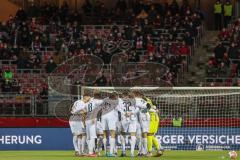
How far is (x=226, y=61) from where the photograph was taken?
37969 millimetres

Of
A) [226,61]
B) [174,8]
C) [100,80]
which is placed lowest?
[100,80]

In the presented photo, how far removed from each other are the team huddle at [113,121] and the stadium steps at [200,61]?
33.6ft

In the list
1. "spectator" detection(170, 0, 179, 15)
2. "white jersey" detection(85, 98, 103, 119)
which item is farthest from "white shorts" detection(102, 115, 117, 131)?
"spectator" detection(170, 0, 179, 15)

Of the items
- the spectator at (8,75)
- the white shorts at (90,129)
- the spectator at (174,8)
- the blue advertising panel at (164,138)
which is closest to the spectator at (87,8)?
the spectator at (174,8)

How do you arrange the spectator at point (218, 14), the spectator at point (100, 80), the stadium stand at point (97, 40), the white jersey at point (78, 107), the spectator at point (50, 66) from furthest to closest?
1. the spectator at point (218, 14)
2. the spectator at point (50, 66)
3. the stadium stand at point (97, 40)
4. the spectator at point (100, 80)
5. the white jersey at point (78, 107)

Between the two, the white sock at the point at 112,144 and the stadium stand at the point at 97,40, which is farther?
the stadium stand at the point at 97,40

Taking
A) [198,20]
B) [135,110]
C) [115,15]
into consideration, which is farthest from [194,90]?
[115,15]

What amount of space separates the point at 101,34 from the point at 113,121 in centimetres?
1528

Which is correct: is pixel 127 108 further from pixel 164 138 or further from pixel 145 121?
pixel 164 138

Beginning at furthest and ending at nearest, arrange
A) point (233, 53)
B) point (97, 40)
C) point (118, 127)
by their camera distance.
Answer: point (97, 40)
point (233, 53)
point (118, 127)

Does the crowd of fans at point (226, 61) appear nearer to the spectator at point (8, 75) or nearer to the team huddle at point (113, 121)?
the spectator at point (8, 75)

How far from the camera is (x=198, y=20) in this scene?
1642 inches

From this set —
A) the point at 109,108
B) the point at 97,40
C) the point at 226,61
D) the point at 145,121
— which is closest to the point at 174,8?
the point at 97,40

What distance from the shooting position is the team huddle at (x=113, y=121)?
2680cm
